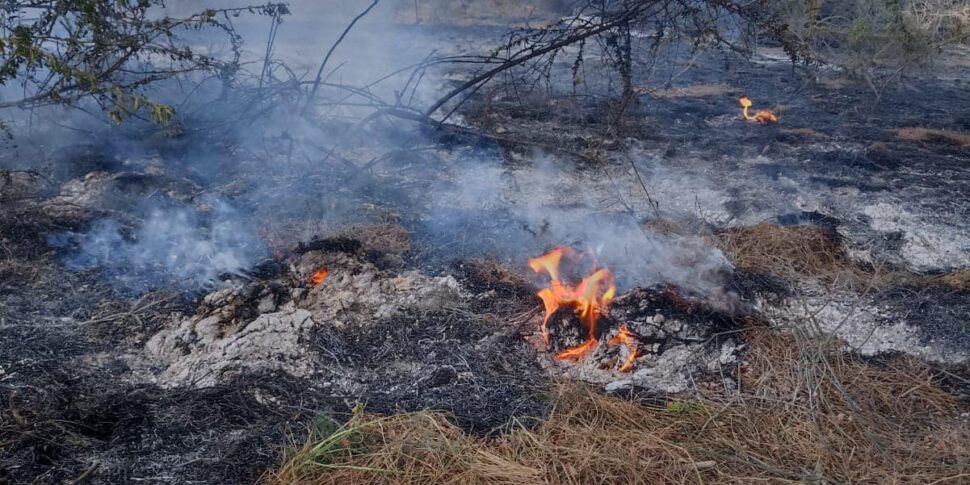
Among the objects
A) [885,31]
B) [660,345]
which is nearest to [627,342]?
[660,345]

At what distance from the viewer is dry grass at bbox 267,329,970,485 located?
121 inches

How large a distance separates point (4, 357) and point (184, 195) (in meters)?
2.54

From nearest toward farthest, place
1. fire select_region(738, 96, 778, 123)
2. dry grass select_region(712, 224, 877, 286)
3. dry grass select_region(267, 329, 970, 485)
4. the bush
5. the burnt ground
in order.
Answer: dry grass select_region(267, 329, 970, 485), the burnt ground, dry grass select_region(712, 224, 877, 286), fire select_region(738, 96, 778, 123), the bush

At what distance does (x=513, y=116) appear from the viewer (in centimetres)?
848

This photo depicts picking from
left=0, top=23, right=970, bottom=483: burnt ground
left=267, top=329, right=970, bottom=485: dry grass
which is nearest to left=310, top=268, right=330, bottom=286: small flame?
left=0, top=23, right=970, bottom=483: burnt ground

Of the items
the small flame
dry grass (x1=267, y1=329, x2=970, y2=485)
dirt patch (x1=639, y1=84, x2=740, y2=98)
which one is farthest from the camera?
dirt patch (x1=639, y1=84, x2=740, y2=98)

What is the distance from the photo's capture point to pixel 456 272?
16.0ft

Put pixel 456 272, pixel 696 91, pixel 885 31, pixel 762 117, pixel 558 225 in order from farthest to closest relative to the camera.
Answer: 1. pixel 696 91
2. pixel 885 31
3. pixel 762 117
4. pixel 558 225
5. pixel 456 272

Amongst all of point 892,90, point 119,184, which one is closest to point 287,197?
point 119,184

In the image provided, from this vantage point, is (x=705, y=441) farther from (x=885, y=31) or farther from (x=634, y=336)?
(x=885, y=31)

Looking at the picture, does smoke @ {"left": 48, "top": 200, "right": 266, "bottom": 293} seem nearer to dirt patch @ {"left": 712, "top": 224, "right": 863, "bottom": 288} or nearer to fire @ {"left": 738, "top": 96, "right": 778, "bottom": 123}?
dirt patch @ {"left": 712, "top": 224, "right": 863, "bottom": 288}

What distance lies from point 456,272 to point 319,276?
101 cm

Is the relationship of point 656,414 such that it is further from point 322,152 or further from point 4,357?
point 322,152

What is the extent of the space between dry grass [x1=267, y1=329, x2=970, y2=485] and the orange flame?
0.38 m
